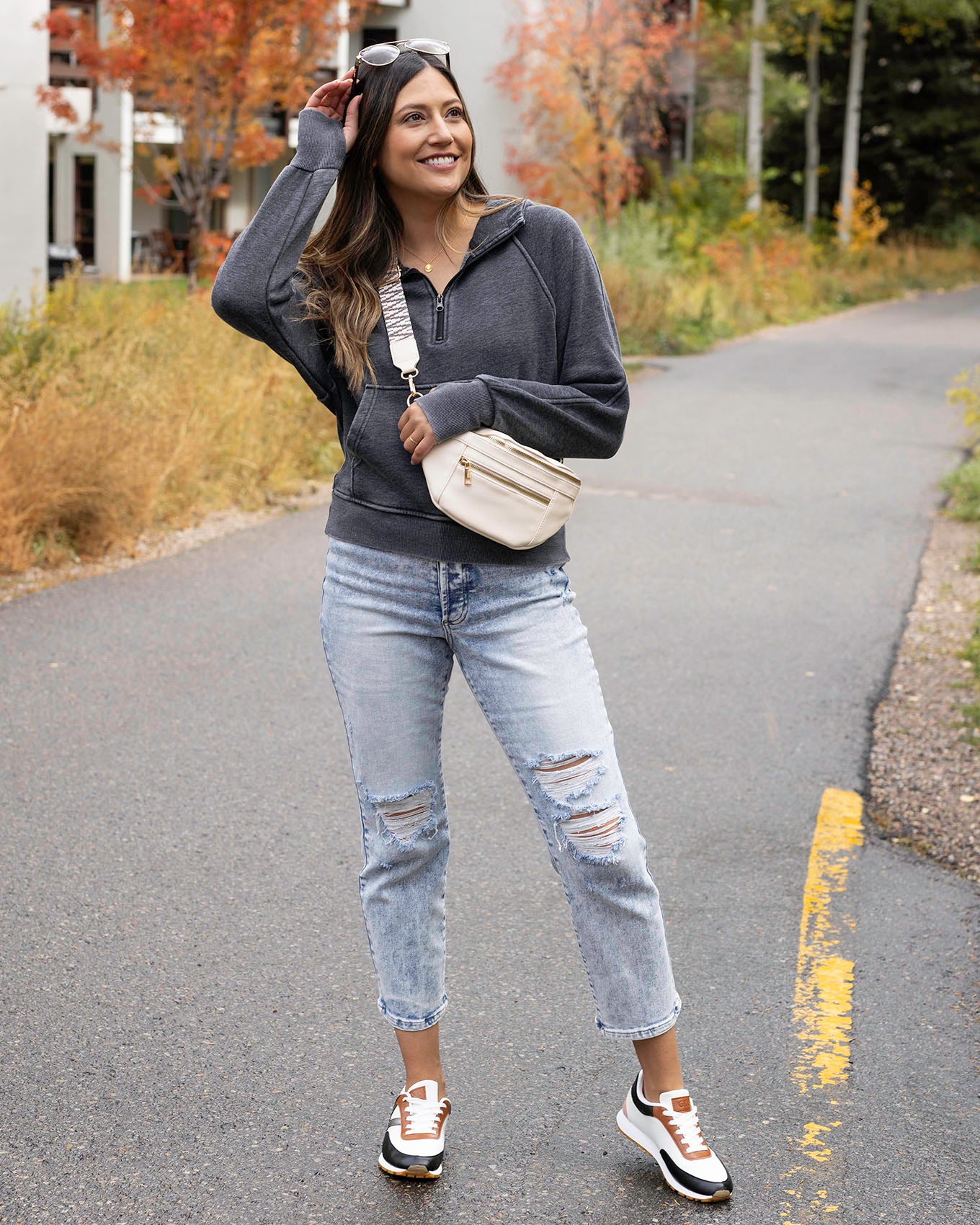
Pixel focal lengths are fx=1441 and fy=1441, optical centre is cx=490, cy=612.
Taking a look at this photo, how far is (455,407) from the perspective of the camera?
8.14 ft

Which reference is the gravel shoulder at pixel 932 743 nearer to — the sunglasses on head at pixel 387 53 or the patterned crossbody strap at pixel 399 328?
the patterned crossbody strap at pixel 399 328

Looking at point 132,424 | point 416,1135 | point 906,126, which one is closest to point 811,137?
point 906,126

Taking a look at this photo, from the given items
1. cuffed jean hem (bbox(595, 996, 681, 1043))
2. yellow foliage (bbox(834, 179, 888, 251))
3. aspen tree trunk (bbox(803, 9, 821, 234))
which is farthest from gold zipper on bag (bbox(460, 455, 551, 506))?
aspen tree trunk (bbox(803, 9, 821, 234))

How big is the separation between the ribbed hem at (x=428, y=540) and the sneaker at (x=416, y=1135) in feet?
3.45

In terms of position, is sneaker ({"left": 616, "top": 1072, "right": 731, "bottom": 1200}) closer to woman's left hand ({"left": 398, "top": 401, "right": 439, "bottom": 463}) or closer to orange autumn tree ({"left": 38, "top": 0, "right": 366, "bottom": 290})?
woman's left hand ({"left": 398, "top": 401, "right": 439, "bottom": 463})

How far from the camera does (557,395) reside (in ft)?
8.45

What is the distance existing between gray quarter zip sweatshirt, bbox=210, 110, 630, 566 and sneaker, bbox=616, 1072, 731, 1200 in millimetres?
1048

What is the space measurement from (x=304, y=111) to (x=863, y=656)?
14.5ft

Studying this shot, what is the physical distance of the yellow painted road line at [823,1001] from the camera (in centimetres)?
278

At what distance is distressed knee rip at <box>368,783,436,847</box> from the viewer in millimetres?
2664

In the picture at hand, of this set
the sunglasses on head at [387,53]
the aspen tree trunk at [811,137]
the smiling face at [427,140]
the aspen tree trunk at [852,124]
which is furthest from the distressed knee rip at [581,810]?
the aspen tree trunk at [811,137]

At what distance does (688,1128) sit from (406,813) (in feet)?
2.63

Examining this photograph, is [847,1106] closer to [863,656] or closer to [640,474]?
[863,656]

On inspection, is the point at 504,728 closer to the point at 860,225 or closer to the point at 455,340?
the point at 455,340
